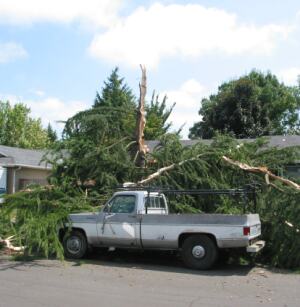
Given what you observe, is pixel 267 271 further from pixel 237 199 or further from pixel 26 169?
pixel 26 169

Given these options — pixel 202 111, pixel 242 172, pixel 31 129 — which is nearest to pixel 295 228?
pixel 242 172

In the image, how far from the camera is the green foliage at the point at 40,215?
12.2 metres

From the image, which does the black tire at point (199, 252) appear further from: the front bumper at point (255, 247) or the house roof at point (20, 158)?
the house roof at point (20, 158)

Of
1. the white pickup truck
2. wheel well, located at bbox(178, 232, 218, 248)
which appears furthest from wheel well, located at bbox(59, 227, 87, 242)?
wheel well, located at bbox(178, 232, 218, 248)

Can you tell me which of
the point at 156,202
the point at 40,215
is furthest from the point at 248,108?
the point at 40,215

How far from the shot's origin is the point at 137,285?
9.17 metres

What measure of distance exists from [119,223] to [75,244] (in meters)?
1.36

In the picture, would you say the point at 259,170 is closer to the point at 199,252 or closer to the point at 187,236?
the point at 187,236

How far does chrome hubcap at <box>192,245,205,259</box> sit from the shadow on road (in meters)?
0.35

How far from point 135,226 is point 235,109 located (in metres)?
33.9

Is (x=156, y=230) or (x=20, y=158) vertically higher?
(x=20, y=158)

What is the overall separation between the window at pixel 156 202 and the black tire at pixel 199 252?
4.91ft

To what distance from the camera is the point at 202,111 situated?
47.8m

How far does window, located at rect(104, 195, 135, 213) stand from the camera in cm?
1205
